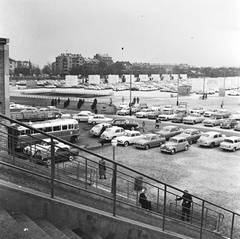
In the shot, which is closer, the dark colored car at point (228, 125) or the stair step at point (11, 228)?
the stair step at point (11, 228)

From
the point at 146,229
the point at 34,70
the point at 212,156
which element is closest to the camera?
the point at 146,229

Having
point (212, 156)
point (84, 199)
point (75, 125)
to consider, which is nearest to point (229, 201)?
point (212, 156)

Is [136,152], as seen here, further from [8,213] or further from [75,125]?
[8,213]

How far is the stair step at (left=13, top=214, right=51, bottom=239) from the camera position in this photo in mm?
3058

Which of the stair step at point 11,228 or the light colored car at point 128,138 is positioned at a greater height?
the stair step at point 11,228

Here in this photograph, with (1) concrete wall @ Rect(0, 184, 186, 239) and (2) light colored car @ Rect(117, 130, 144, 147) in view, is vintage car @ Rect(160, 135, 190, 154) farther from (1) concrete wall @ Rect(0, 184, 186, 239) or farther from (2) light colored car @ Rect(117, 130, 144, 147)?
(1) concrete wall @ Rect(0, 184, 186, 239)

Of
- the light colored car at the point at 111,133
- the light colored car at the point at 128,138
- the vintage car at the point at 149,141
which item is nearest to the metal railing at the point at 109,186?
the vintage car at the point at 149,141

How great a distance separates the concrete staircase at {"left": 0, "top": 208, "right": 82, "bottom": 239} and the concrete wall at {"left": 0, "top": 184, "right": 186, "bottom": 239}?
87 mm

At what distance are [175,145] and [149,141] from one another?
1.62m

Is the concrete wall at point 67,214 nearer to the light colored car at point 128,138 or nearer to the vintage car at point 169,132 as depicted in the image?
the light colored car at point 128,138

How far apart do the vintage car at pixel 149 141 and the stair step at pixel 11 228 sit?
1551 centimetres

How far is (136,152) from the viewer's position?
58.9 ft

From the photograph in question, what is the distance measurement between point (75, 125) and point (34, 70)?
9429cm

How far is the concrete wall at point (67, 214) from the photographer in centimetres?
348
